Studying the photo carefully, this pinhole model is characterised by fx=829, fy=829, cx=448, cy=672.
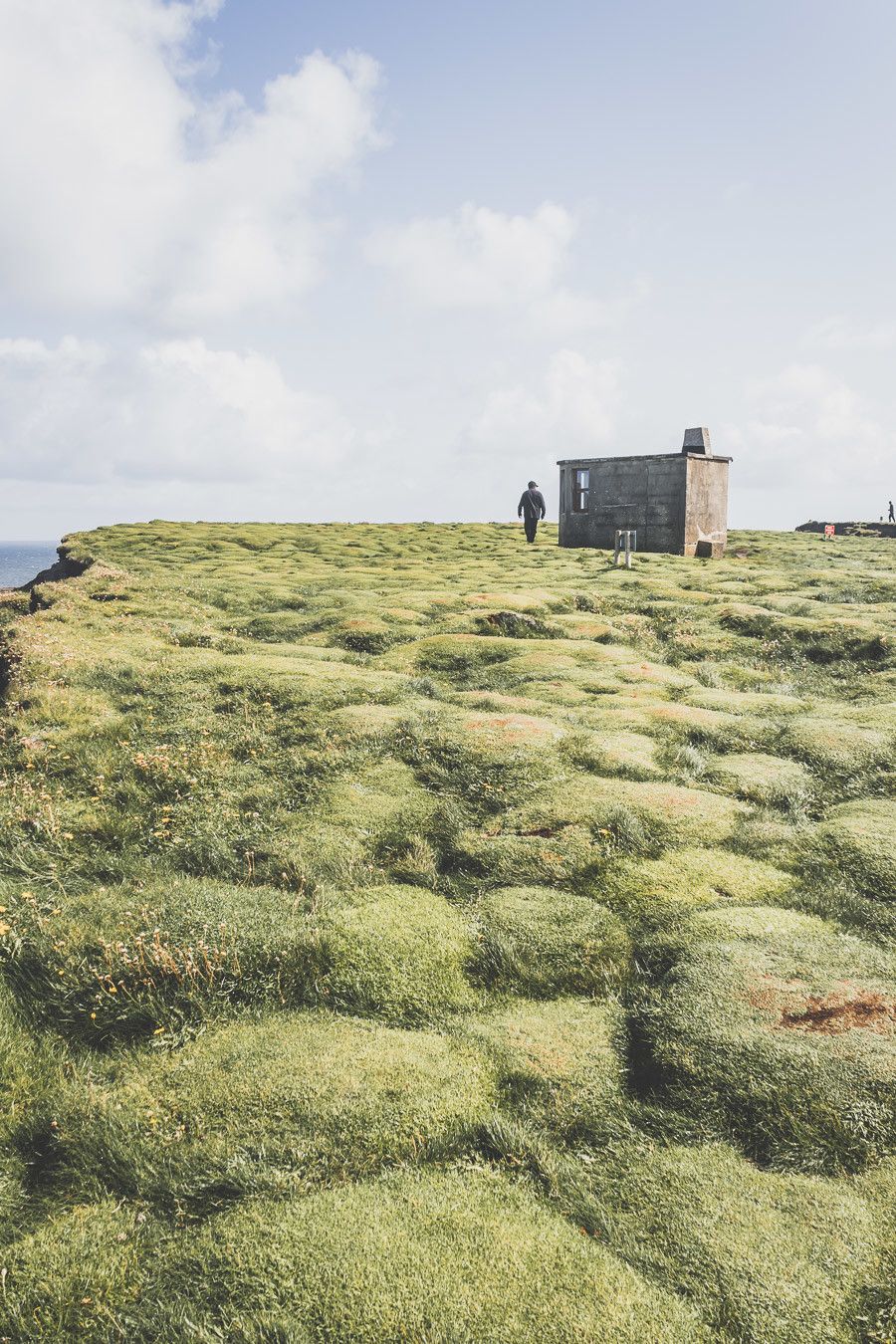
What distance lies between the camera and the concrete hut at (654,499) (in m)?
37.9

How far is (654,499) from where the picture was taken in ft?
127

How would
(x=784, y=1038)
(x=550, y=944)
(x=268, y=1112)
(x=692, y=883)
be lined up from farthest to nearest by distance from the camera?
(x=692, y=883)
(x=550, y=944)
(x=784, y=1038)
(x=268, y=1112)

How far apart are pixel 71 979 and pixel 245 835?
2.74 metres

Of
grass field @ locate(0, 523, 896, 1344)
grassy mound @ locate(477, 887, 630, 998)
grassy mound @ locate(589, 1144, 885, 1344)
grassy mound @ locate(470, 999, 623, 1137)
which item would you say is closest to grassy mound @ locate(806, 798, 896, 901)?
grass field @ locate(0, 523, 896, 1344)

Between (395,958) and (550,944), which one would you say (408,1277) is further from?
(550,944)

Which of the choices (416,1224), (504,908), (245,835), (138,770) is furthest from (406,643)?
(416,1224)

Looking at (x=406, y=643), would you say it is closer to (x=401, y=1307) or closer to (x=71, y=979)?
(x=71, y=979)

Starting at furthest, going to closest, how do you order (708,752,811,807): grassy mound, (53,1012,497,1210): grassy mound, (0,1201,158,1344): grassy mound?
(708,752,811,807): grassy mound
(53,1012,497,1210): grassy mound
(0,1201,158,1344): grassy mound

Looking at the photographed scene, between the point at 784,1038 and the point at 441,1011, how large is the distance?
245cm

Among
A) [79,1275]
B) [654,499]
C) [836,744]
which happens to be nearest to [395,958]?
[79,1275]

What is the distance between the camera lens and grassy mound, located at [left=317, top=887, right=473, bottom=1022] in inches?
252

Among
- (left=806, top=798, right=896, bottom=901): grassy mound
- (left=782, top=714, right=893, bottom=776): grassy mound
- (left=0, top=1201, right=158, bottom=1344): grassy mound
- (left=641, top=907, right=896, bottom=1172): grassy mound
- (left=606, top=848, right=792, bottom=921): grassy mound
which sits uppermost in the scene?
(left=782, top=714, right=893, bottom=776): grassy mound

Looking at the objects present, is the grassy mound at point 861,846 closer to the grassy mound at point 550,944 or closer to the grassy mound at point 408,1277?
the grassy mound at point 550,944

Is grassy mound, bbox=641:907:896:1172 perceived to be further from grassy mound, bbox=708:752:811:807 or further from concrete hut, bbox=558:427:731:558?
concrete hut, bbox=558:427:731:558
